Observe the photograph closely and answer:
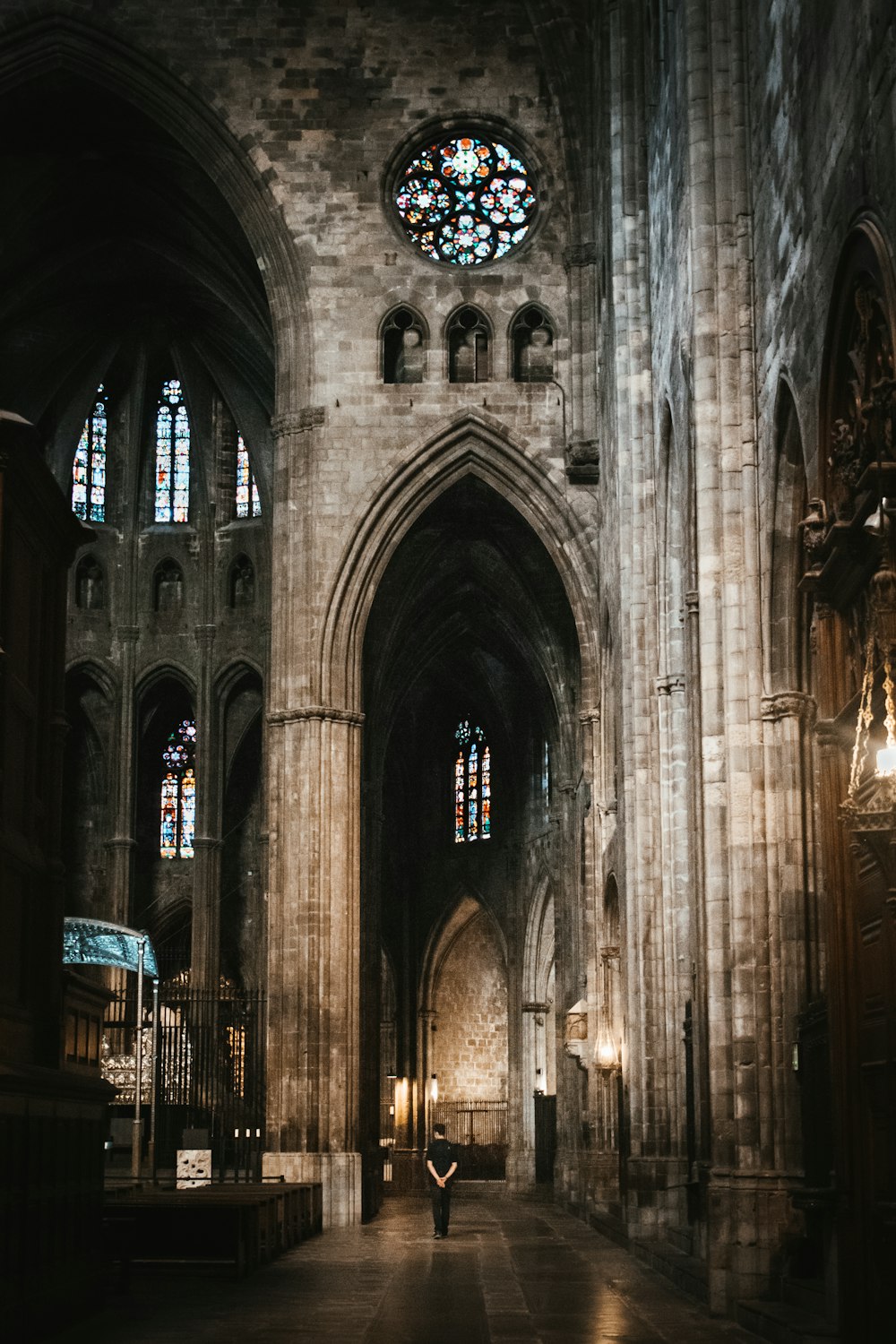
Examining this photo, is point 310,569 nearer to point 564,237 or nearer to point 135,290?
point 564,237

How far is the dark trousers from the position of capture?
21625mm

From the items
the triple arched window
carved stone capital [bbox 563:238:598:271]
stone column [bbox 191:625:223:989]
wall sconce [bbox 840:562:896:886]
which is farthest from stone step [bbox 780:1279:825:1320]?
stone column [bbox 191:625:223:989]

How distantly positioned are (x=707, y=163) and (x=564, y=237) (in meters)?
13.8

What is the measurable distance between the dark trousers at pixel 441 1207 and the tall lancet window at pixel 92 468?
20681mm

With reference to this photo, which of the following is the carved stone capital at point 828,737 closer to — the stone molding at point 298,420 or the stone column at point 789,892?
the stone column at point 789,892

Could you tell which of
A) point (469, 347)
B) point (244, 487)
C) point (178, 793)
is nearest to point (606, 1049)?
point (469, 347)

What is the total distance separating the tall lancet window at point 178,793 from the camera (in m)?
40.0

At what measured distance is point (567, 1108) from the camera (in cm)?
3316

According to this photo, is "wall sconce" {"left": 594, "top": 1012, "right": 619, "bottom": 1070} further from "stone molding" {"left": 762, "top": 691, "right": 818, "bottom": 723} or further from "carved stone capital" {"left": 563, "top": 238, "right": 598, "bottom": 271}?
"stone molding" {"left": 762, "top": 691, "right": 818, "bottom": 723}

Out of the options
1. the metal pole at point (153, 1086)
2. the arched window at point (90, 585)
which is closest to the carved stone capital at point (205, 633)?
the arched window at point (90, 585)

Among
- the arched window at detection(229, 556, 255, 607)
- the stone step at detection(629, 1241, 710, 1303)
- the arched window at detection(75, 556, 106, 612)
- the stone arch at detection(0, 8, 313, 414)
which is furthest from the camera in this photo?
the arched window at detection(75, 556, 106, 612)

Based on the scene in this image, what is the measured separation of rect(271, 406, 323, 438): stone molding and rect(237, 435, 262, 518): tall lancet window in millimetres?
10353

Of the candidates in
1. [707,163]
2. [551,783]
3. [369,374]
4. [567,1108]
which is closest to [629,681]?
[707,163]

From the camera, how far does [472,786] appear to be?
145 feet
